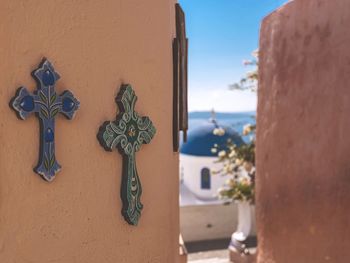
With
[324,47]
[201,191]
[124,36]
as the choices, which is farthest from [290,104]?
[201,191]

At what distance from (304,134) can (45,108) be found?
3354 mm

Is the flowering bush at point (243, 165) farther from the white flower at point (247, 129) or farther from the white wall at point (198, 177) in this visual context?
the white wall at point (198, 177)

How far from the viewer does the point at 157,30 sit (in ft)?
9.89

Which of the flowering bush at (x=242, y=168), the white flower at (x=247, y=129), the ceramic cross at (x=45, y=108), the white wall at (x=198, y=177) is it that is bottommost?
the white wall at (x=198, y=177)

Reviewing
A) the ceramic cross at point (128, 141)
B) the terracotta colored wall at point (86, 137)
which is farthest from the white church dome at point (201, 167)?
the ceramic cross at point (128, 141)

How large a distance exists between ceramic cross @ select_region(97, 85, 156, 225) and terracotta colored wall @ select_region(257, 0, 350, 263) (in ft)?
7.95

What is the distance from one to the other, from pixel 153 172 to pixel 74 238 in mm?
756

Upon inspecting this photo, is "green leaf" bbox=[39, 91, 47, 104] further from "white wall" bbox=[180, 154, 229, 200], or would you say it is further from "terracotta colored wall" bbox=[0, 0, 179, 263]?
"white wall" bbox=[180, 154, 229, 200]

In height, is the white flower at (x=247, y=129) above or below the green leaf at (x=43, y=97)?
below

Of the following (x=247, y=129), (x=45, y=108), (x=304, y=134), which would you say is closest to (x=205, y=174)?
(x=247, y=129)

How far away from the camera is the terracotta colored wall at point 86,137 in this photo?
6.95 feet

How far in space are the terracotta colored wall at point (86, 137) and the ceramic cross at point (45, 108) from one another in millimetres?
33

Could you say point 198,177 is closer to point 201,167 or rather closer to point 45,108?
point 201,167

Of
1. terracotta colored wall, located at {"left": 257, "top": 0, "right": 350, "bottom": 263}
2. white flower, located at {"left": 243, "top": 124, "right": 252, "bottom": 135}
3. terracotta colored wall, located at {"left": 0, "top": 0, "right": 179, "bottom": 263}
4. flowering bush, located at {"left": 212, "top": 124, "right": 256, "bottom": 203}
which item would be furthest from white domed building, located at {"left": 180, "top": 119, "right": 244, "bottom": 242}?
terracotta colored wall, located at {"left": 0, "top": 0, "right": 179, "bottom": 263}
